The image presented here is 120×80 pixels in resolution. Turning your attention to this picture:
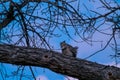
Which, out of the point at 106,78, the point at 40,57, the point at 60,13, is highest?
the point at 60,13

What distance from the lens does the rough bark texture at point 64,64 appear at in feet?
10.5

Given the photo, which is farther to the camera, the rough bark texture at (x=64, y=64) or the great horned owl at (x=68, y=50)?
the great horned owl at (x=68, y=50)

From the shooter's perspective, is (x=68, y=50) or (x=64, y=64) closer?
(x=64, y=64)

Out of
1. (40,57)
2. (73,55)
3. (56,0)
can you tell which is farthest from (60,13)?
(40,57)

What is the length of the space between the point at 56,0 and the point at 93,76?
1582mm

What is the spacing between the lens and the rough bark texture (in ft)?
10.5

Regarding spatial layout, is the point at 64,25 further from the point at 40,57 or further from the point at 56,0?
the point at 40,57

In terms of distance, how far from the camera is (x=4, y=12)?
180 inches

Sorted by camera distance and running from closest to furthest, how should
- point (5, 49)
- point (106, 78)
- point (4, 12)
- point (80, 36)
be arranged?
point (106, 78), point (5, 49), point (80, 36), point (4, 12)

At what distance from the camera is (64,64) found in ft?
10.5

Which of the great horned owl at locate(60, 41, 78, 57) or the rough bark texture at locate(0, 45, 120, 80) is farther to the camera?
the great horned owl at locate(60, 41, 78, 57)

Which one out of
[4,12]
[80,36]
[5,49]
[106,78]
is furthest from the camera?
[4,12]

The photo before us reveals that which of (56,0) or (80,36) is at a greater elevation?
(56,0)

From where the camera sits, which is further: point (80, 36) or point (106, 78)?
point (80, 36)
